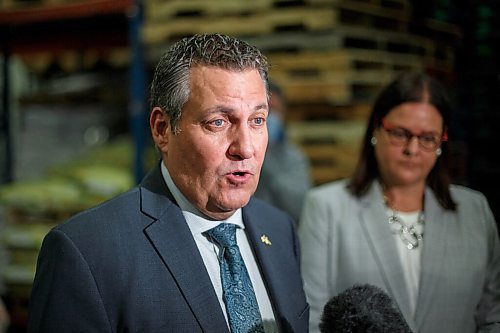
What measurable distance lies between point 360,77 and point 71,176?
2.37 m

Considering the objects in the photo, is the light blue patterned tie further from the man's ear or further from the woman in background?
the woman in background

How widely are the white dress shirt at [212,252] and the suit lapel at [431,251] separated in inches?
29.6

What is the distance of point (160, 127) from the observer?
1.91m

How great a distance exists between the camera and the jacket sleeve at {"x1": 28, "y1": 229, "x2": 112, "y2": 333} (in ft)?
5.49

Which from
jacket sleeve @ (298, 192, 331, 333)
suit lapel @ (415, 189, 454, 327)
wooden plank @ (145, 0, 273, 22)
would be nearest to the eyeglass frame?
suit lapel @ (415, 189, 454, 327)

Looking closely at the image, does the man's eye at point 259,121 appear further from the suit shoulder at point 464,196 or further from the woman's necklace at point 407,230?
the suit shoulder at point 464,196

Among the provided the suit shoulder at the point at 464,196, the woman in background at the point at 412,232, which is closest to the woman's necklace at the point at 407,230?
the woman in background at the point at 412,232

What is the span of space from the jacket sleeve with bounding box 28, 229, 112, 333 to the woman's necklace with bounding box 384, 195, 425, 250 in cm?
133

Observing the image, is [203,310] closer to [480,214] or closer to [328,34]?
[480,214]

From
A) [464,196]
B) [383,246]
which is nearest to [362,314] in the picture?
[383,246]

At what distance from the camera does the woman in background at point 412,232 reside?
8.06 feet

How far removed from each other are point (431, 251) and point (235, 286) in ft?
3.18

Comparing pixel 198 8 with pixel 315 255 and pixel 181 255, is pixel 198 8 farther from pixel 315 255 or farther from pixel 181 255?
pixel 181 255

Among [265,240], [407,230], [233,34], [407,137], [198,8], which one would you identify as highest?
[198,8]
